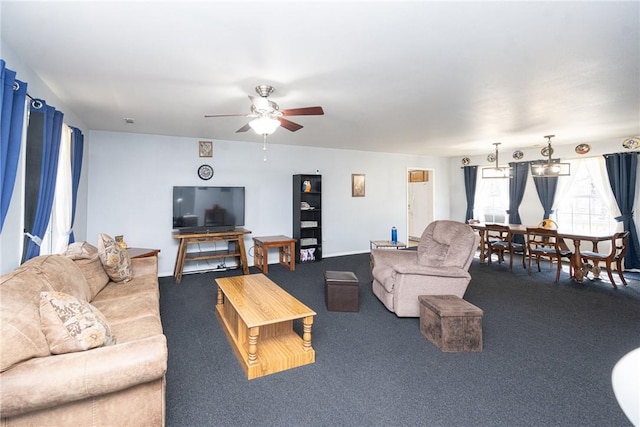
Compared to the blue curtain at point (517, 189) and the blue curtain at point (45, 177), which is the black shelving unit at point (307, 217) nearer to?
the blue curtain at point (45, 177)

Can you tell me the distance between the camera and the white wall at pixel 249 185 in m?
4.66

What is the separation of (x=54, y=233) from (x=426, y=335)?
395 cm

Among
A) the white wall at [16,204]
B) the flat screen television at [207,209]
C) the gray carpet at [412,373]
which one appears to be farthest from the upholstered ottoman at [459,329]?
the flat screen television at [207,209]

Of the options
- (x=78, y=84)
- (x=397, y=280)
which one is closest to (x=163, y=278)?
(x=78, y=84)

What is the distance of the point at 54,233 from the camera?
3.19m

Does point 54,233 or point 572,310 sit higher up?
point 54,233

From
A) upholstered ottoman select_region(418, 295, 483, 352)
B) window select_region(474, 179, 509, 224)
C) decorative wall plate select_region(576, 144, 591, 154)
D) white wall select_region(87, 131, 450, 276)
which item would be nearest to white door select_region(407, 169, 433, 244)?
white wall select_region(87, 131, 450, 276)

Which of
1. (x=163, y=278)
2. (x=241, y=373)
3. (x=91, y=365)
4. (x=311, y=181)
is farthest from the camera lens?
(x=311, y=181)

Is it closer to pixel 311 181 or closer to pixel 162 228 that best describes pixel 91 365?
pixel 162 228

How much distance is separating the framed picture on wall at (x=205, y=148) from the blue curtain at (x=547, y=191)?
655cm

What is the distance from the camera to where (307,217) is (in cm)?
623

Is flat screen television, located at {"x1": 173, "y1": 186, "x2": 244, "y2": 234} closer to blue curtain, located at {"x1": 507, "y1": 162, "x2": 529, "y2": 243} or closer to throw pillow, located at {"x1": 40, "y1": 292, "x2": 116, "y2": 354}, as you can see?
throw pillow, located at {"x1": 40, "y1": 292, "x2": 116, "y2": 354}

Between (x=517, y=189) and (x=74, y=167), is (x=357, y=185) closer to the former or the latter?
(x=517, y=189)

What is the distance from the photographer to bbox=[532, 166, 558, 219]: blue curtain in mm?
6066
